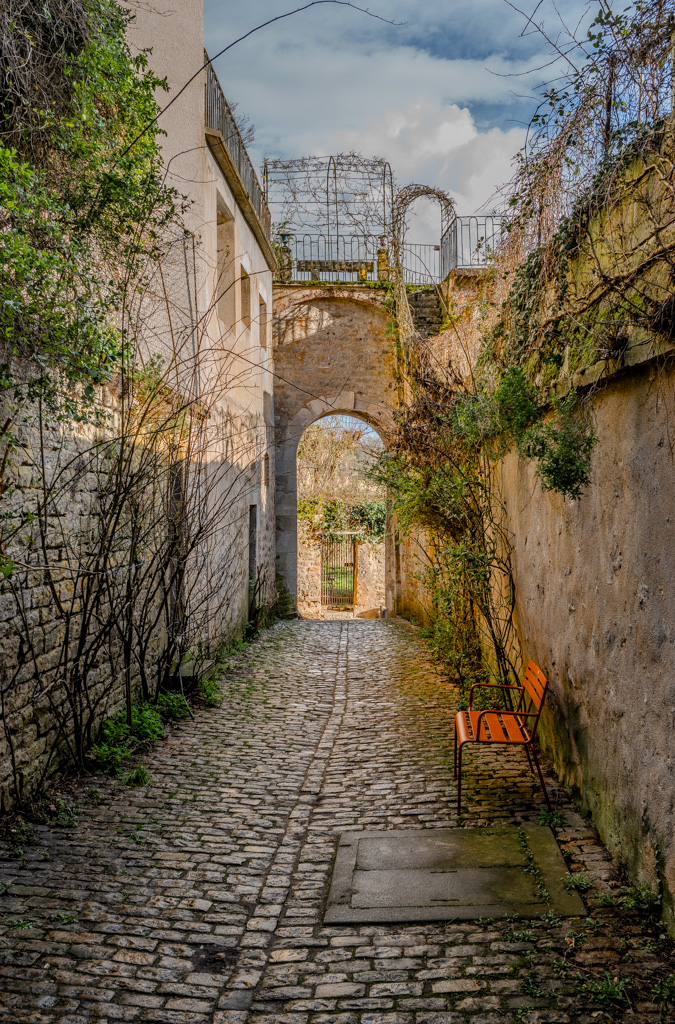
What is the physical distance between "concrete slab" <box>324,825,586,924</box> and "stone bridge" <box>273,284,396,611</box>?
32.5 feet

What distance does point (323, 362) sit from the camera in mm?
13781

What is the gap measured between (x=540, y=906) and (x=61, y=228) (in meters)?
4.25

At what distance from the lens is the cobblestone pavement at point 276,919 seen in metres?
2.59

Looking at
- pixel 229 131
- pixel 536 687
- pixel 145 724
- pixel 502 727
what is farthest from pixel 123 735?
pixel 229 131

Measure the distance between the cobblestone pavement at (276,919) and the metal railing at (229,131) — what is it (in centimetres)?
659

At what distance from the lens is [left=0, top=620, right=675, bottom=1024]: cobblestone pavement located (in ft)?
8.49

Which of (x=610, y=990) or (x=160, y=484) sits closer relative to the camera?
(x=610, y=990)

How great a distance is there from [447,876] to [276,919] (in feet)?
2.72

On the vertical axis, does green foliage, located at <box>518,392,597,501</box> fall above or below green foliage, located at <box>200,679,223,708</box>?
above

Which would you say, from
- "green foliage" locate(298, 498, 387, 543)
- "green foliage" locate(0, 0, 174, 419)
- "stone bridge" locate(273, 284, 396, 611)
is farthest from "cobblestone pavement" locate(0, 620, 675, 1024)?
"green foliage" locate(298, 498, 387, 543)

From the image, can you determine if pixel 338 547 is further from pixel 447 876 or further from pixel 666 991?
pixel 666 991

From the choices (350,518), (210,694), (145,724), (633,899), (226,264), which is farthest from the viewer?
(350,518)

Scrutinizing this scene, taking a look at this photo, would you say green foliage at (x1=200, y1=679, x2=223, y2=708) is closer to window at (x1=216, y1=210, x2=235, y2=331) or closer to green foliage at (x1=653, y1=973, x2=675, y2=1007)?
window at (x1=216, y1=210, x2=235, y2=331)

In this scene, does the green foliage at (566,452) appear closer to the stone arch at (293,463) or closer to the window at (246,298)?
the window at (246,298)
